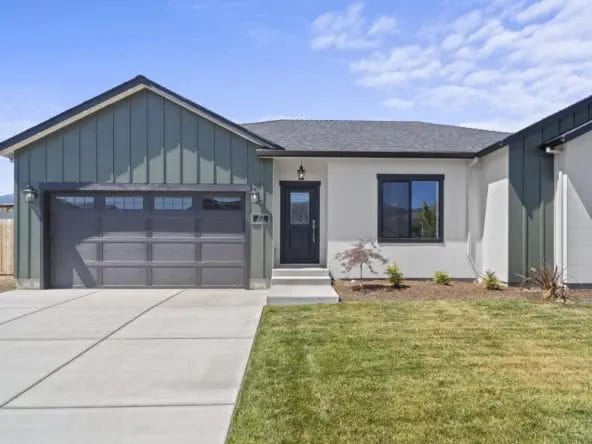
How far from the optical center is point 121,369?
4.24 m

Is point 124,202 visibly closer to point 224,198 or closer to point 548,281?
point 224,198

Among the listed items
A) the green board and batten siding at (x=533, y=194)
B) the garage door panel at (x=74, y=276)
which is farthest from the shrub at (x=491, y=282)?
the garage door panel at (x=74, y=276)

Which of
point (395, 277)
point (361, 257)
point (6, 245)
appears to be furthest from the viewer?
point (6, 245)

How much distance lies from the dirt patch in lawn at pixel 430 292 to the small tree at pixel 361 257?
0.46 m

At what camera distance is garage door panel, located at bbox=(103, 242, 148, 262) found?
961cm

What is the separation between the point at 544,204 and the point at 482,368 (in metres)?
6.10

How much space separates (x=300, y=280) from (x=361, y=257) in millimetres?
1534

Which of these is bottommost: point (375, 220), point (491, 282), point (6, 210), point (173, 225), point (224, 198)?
point (491, 282)

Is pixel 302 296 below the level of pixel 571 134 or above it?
below

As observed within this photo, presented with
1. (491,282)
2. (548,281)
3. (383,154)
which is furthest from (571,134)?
(383,154)

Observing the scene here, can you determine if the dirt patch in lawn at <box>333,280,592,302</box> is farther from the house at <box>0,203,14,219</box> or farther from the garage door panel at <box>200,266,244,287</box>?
the house at <box>0,203,14,219</box>

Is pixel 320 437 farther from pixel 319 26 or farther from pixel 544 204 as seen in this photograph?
pixel 319 26

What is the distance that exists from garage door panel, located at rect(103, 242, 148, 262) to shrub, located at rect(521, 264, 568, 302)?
8.91 m

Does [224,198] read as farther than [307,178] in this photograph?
No
